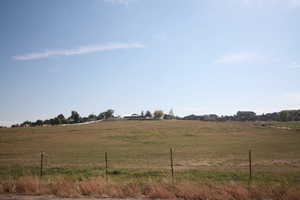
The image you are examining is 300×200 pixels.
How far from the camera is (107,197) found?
351 inches

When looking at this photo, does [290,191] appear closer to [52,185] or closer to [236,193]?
[236,193]

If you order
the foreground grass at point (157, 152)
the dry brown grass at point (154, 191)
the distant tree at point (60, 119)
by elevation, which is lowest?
the foreground grass at point (157, 152)

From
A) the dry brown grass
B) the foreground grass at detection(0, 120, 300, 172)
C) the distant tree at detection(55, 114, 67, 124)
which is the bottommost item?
the foreground grass at detection(0, 120, 300, 172)

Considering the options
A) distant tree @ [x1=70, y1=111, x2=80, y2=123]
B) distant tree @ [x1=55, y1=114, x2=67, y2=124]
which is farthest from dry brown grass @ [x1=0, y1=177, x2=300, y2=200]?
distant tree @ [x1=70, y1=111, x2=80, y2=123]

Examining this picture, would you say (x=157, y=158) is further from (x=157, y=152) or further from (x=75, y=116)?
(x=75, y=116)

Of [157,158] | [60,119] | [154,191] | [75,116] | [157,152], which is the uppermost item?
[75,116]

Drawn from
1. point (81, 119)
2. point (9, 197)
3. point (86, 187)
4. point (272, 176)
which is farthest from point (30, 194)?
point (81, 119)

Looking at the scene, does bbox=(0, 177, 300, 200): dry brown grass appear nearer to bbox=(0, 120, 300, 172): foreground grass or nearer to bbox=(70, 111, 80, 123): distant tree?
bbox=(0, 120, 300, 172): foreground grass

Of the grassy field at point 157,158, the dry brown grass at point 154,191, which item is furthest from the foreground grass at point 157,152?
the dry brown grass at point 154,191

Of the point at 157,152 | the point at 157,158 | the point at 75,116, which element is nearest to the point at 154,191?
the point at 157,158

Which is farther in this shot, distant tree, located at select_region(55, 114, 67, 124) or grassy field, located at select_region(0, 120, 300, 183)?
distant tree, located at select_region(55, 114, 67, 124)

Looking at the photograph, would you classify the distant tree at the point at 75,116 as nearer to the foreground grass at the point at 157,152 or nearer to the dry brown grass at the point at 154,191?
the foreground grass at the point at 157,152

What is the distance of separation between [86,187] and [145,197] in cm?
262

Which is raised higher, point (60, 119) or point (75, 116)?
point (75, 116)
